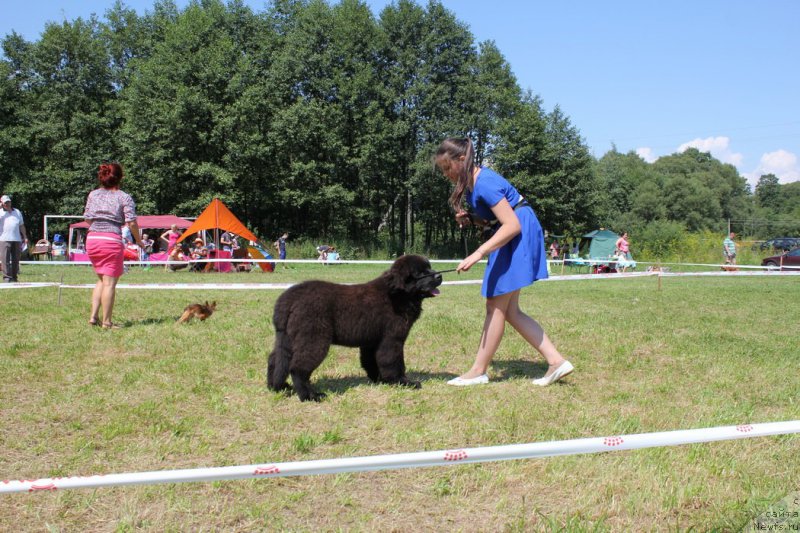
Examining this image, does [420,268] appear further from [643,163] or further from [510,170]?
[643,163]

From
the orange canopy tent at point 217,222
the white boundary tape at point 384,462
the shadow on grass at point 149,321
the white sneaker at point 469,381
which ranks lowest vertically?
A: the white sneaker at point 469,381

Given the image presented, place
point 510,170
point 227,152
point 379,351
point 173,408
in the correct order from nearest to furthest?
point 173,408 < point 379,351 < point 227,152 < point 510,170

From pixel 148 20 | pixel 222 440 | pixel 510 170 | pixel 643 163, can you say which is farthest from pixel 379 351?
pixel 643 163

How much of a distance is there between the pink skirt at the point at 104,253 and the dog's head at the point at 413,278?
419cm

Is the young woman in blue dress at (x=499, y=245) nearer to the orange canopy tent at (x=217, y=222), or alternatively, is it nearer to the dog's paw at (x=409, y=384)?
the dog's paw at (x=409, y=384)

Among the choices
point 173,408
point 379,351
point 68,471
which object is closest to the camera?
point 68,471

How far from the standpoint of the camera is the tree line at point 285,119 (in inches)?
1582

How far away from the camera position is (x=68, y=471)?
360 cm

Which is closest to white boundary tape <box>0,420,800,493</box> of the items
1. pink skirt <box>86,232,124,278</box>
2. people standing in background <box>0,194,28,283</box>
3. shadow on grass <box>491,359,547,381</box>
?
shadow on grass <box>491,359,547,381</box>

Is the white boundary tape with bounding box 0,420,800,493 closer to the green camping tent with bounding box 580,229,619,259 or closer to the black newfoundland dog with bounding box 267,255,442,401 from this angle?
the black newfoundland dog with bounding box 267,255,442,401

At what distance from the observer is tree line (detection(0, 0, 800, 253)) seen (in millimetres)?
40188

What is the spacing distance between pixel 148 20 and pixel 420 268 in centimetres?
5109

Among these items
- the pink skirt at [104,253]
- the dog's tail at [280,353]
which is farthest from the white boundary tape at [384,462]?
the pink skirt at [104,253]

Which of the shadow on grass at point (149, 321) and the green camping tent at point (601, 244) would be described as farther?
the green camping tent at point (601, 244)
